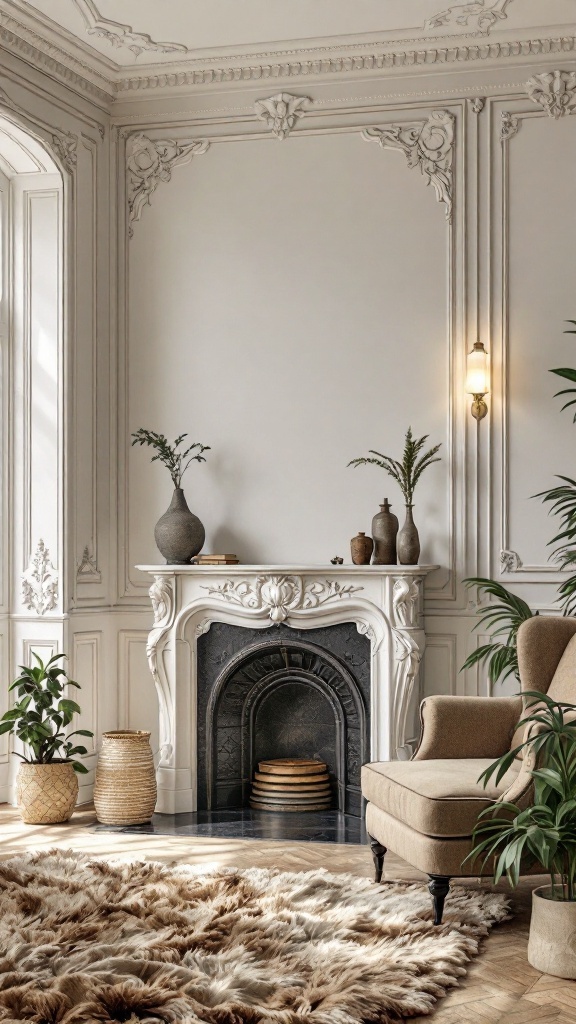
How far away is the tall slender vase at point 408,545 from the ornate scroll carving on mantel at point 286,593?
0.85ft

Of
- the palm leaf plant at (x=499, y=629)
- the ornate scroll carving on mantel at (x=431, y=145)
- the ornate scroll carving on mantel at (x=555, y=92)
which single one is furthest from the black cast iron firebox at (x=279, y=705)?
the ornate scroll carving on mantel at (x=555, y=92)

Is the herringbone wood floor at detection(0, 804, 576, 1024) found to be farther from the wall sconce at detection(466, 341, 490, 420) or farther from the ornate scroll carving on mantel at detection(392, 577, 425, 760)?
the wall sconce at detection(466, 341, 490, 420)

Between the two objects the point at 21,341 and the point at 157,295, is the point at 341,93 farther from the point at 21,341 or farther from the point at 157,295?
the point at 21,341

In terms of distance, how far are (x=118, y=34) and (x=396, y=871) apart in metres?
4.10

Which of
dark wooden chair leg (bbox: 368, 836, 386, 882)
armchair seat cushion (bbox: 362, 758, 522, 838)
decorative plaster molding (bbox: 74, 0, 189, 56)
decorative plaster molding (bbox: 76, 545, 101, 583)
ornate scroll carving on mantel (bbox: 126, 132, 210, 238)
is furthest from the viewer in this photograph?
ornate scroll carving on mantel (bbox: 126, 132, 210, 238)

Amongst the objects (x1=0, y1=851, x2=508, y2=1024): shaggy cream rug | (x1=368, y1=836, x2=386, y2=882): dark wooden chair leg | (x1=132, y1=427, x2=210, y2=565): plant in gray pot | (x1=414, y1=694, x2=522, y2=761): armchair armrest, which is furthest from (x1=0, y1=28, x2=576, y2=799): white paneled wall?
(x1=0, y1=851, x2=508, y2=1024): shaggy cream rug

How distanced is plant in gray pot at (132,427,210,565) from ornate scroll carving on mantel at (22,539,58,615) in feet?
1.84

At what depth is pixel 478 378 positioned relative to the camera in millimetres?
5445

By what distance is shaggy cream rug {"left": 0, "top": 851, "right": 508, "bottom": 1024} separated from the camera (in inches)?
115

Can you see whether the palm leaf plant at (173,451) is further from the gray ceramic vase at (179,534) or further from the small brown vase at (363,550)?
the small brown vase at (363,550)

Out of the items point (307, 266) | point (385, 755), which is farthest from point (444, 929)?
point (307, 266)

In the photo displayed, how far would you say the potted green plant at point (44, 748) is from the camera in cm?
530

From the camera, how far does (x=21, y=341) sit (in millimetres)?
5801

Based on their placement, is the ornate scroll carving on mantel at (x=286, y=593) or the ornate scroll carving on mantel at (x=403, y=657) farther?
the ornate scroll carving on mantel at (x=286, y=593)
